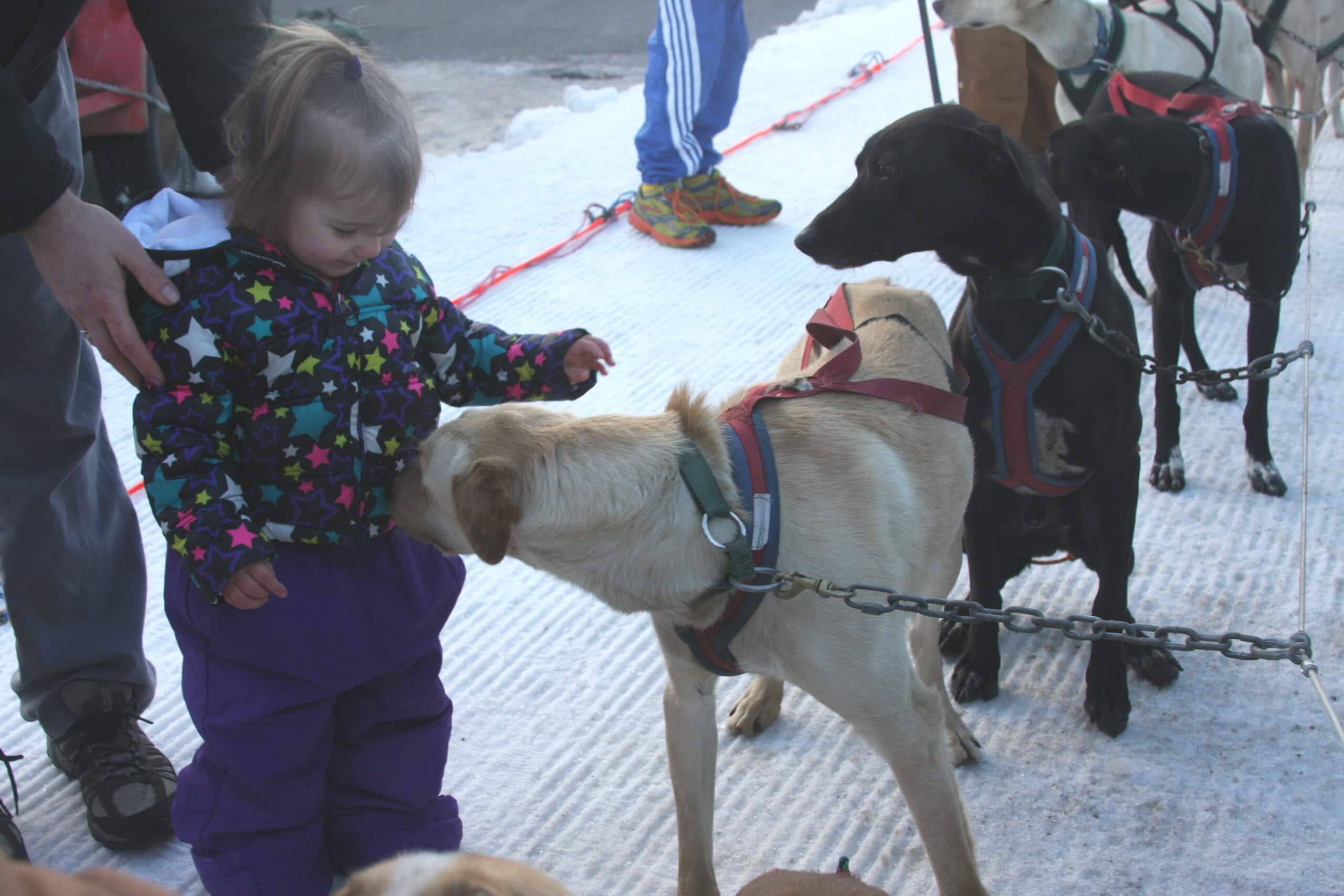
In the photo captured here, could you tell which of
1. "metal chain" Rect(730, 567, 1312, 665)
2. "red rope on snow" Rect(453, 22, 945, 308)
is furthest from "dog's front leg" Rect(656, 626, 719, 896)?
"red rope on snow" Rect(453, 22, 945, 308)

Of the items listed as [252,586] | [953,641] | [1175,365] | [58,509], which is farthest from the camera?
[1175,365]

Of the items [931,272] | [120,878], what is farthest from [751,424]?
[931,272]

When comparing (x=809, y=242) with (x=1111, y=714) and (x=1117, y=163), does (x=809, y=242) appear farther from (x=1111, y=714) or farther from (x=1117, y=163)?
(x=1111, y=714)

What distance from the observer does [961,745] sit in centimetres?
241

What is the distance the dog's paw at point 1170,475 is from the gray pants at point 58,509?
108 inches

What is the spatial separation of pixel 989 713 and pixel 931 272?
2585mm

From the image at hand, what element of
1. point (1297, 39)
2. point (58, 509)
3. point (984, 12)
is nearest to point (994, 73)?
point (984, 12)

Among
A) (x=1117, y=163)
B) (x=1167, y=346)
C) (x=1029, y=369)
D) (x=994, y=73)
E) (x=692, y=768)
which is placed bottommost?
(x=692, y=768)

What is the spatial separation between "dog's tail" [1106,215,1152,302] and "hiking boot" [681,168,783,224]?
5.17 ft

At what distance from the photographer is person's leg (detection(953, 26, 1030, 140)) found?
16.1 ft

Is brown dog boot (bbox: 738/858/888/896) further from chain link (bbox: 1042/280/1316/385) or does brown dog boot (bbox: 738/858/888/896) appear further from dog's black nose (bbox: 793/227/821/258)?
dog's black nose (bbox: 793/227/821/258)

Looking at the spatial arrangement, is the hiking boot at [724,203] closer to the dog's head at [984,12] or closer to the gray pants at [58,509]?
the dog's head at [984,12]

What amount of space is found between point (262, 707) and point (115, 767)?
618mm

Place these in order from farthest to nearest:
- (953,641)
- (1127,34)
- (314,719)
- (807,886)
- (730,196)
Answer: (730,196) → (1127,34) → (953,641) → (314,719) → (807,886)
